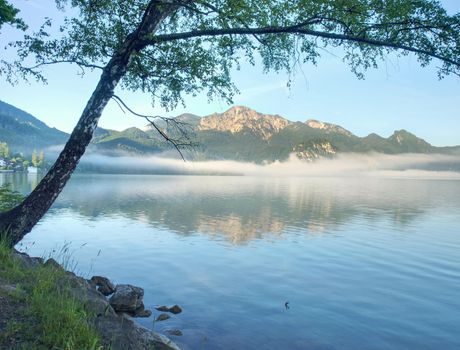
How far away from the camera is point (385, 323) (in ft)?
63.6

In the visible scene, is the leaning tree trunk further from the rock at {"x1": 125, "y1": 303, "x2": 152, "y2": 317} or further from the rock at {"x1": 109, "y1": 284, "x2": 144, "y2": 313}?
the rock at {"x1": 125, "y1": 303, "x2": 152, "y2": 317}

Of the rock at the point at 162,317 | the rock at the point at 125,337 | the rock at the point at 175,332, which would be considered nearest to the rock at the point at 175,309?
the rock at the point at 162,317

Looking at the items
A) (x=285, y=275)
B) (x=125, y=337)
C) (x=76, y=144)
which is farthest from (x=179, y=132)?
(x=285, y=275)

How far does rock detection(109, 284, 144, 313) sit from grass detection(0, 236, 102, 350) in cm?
613

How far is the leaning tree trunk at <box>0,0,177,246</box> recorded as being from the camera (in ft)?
45.4

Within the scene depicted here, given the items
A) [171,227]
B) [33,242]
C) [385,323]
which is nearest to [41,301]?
[385,323]

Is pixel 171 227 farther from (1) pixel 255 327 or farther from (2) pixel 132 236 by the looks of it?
(1) pixel 255 327

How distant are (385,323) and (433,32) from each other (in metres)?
14.2

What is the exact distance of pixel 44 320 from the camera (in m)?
9.28

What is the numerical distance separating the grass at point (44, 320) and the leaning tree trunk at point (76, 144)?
1837mm

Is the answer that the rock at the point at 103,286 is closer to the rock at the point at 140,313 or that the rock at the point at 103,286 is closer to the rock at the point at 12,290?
the rock at the point at 140,313

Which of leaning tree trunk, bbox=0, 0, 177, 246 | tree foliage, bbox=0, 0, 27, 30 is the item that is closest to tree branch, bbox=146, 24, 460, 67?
leaning tree trunk, bbox=0, 0, 177, 246

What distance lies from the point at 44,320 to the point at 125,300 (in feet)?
32.9

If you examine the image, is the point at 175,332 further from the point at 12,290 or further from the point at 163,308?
the point at 12,290
